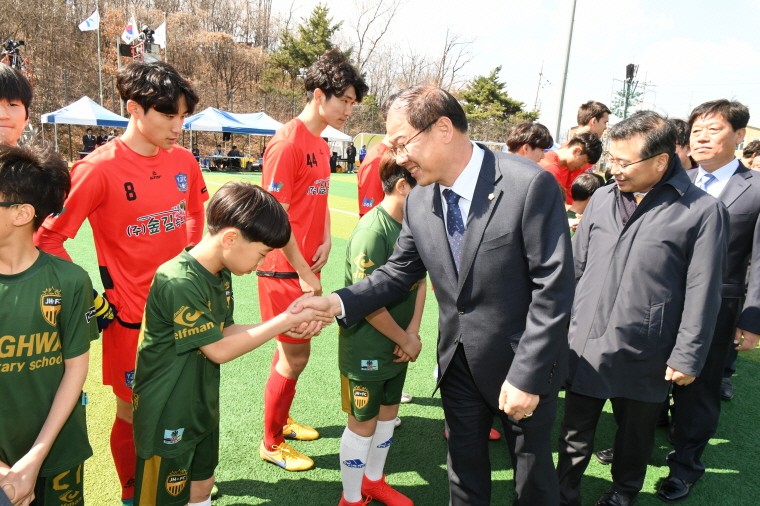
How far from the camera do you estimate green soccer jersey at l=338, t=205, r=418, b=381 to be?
2590 mm

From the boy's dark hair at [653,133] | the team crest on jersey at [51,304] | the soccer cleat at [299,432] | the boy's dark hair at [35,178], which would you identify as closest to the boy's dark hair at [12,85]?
the boy's dark hair at [35,178]

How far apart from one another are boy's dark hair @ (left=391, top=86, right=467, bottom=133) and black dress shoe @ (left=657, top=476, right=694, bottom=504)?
2675 millimetres

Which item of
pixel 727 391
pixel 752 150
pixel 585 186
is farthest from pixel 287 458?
pixel 752 150

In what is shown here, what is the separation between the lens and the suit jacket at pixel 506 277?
189cm

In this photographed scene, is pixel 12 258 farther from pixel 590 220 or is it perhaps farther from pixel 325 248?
pixel 590 220

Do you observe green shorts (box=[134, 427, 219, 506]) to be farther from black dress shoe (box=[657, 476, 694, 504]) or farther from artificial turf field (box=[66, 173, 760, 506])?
black dress shoe (box=[657, 476, 694, 504])

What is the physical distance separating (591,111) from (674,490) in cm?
420

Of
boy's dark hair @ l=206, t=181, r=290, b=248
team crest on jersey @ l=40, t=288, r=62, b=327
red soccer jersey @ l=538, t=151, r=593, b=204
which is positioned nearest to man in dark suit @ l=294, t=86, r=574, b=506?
boy's dark hair @ l=206, t=181, r=290, b=248

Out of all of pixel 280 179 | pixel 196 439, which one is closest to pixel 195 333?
pixel 196 439

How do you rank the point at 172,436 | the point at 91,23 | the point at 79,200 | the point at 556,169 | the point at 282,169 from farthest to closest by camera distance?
the point at 91,23, the point at 556,169, the point at 282,169, the point at 79,200, the point at 172,436

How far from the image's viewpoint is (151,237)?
2625 millimetres

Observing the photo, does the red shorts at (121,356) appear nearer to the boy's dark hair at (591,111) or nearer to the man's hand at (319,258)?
the man's hand at (319,258)

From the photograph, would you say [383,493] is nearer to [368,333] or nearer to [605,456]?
[368,333]

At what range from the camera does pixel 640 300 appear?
8.46 ft
